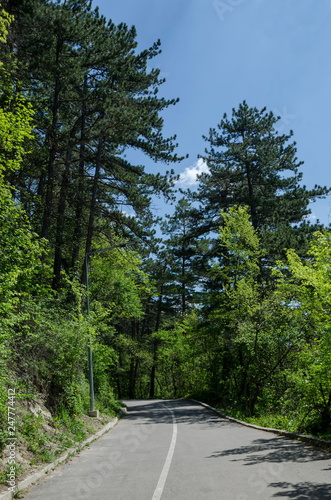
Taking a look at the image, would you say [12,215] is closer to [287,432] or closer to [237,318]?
[287,432]

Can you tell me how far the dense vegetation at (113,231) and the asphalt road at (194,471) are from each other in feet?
5.93

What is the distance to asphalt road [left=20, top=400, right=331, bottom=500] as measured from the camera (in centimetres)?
634

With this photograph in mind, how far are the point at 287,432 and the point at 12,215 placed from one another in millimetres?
10127

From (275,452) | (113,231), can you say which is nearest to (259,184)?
(113,231)

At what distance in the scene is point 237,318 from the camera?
21.4 metres

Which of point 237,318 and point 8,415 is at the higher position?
point 237,318

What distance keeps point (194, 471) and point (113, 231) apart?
1703cm

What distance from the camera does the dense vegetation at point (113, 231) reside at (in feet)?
38.7

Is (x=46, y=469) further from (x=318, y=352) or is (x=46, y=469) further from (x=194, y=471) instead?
(x=318, y=352)

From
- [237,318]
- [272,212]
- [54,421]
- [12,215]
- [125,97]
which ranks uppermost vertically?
[125,97]

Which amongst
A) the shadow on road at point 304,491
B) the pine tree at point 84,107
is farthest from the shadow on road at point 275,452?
the pine tree at point 84,107

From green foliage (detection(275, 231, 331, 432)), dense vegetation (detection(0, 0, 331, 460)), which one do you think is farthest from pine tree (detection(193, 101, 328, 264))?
Answer: green foliage (detection(275, 231, 331, 432))

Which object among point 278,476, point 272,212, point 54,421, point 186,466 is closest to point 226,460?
point 186,466

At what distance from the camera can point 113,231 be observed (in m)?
23.7
